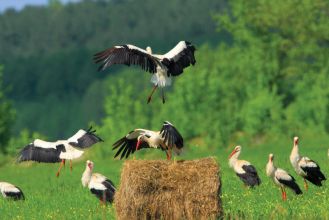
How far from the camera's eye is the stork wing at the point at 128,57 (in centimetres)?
1678

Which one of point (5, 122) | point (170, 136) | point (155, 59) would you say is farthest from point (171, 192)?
point (5, 122)

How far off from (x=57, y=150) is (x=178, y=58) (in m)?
4.32

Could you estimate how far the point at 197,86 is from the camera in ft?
233

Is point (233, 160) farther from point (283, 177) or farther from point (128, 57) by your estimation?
point (128, 57)

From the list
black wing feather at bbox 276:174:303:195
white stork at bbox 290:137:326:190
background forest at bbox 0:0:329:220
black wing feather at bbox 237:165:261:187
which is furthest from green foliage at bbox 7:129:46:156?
black wing feather at bbox 276:174:303:195

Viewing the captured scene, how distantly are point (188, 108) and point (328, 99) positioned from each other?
1384 centimetres

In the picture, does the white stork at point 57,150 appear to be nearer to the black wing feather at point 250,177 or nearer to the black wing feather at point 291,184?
the black wing feather at point 250,177

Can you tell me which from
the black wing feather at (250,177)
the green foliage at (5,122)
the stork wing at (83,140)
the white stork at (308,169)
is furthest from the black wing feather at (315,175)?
the green foliage at (5,122)

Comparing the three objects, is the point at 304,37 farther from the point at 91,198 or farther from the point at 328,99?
the point at 91,198

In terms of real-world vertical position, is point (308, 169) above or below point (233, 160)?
below

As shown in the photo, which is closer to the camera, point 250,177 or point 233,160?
point 250,177

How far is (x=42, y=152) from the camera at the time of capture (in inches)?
822

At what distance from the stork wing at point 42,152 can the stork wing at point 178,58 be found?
416 cm

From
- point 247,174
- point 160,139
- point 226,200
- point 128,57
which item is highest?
point 128,57
